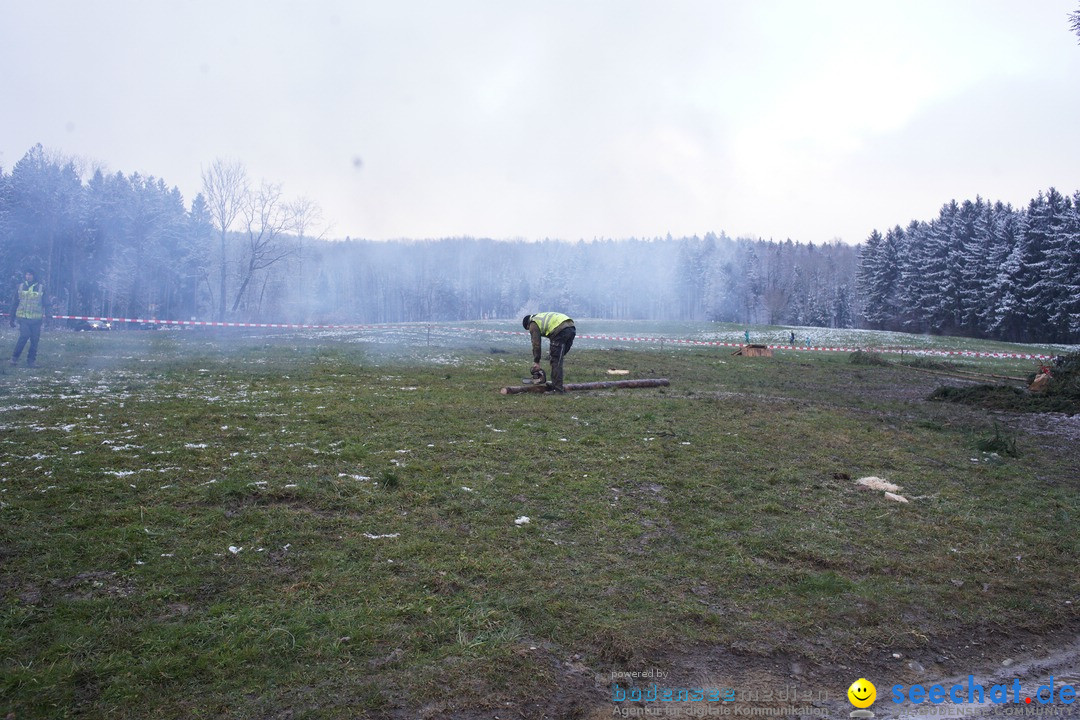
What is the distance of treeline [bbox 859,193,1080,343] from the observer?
51.2 m

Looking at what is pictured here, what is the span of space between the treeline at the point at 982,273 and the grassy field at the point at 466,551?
5259cm

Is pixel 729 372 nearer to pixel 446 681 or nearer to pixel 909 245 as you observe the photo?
pixel 446 681

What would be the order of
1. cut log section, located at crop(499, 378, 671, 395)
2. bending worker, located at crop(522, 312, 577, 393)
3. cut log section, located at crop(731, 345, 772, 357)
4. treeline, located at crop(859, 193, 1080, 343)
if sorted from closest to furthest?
bending worker, located at crop(522, 312, 577, 393)
cut log section, located at crop(499, 378, 671, 395)
cut log section, located at crop(731, 345, 772, 357)
treeline, located at crop(859, 193, 1080, 343)

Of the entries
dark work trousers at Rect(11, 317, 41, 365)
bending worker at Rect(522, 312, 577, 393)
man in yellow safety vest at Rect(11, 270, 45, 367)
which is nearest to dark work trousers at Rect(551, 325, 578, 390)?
bending worker at Rect(522, 312, 577, 393)

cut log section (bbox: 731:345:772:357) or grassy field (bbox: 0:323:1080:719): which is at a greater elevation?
cut log section (bbox: 731:345:772:357)

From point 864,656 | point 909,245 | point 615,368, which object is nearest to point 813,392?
point 615,368

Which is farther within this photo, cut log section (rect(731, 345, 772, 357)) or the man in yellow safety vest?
cut log section (rect(731, 345, 772, 357))

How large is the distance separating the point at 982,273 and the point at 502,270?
7221 centimetres

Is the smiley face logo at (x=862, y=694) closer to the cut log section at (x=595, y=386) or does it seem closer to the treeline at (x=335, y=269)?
the cut log section at (x=595, y=386)

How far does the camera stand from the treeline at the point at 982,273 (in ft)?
168

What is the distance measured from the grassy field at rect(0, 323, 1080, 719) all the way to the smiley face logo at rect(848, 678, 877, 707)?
0.36 meters

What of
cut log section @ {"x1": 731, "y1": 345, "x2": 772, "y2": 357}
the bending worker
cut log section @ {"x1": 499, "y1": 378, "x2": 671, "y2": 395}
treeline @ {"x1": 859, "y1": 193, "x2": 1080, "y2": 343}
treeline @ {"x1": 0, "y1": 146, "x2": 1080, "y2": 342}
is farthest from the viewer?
treeline @ {"x1": 859, "y1": 193, "x2": 1080, "y2": 343}

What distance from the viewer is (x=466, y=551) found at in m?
5.02

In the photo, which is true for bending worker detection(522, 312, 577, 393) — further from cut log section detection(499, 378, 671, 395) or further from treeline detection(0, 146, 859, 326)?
treeline detection(0, 146, 859, 326)
